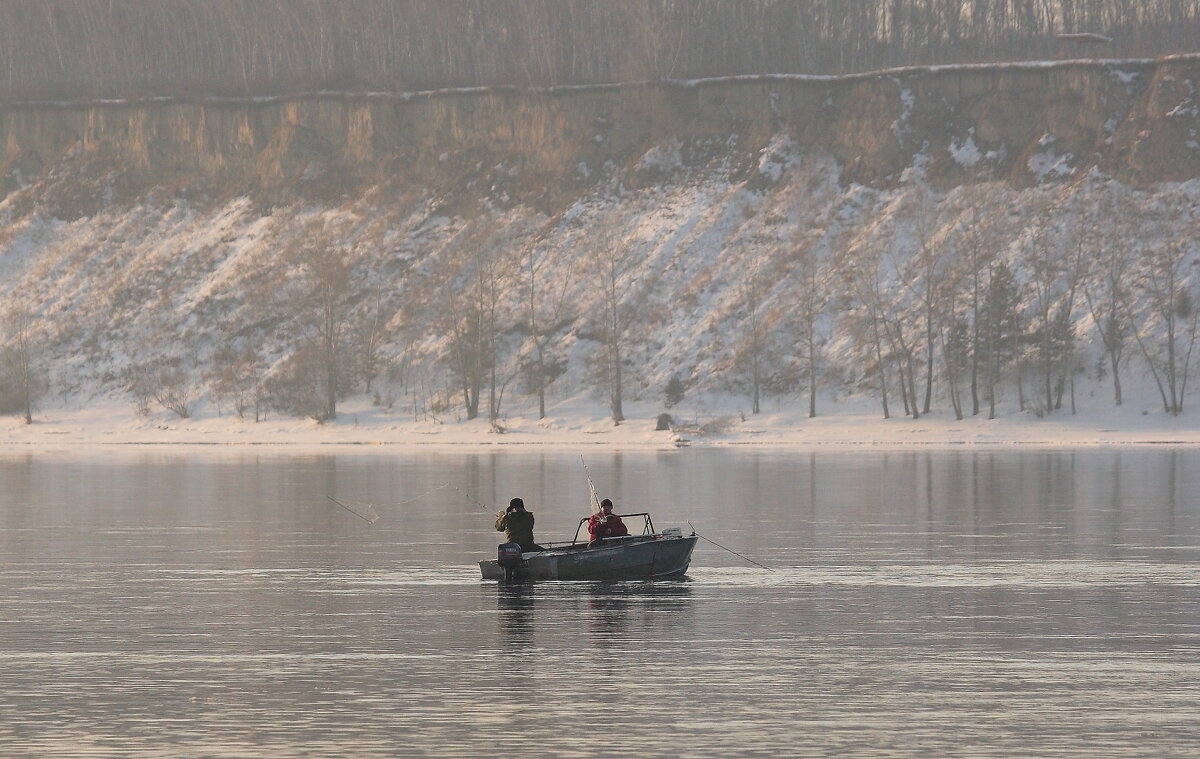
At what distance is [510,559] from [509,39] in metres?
105

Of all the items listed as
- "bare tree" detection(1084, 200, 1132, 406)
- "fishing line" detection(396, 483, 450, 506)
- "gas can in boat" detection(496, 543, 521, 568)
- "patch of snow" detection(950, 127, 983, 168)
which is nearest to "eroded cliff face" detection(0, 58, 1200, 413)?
"patch of snow" detection(950, 127, 983, 168)

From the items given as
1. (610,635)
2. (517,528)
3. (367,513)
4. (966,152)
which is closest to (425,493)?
(367,513)

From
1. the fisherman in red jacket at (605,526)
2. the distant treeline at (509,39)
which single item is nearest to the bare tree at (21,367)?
the distant treeline at (509,39)

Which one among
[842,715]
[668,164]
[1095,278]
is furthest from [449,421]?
[842,715]

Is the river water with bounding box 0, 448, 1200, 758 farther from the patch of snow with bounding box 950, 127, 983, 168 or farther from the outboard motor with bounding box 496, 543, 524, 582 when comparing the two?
the patch of snow with bounding box 950, 127, 983, 168

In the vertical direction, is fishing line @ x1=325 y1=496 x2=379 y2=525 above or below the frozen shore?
below

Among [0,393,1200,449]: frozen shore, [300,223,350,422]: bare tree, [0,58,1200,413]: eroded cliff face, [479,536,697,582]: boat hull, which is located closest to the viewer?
[479,536,697,582]: boat hull

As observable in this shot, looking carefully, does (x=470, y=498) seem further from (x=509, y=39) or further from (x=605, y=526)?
(x=509, y=39)

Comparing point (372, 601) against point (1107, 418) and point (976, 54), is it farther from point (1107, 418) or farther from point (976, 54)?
point (976, 54)

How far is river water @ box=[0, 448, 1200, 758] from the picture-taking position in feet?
59.8

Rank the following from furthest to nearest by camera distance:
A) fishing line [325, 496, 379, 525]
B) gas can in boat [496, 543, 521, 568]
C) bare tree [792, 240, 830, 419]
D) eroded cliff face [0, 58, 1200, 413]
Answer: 1. eroded cliff face [0, 58, 1200, 413]
2. bare tree [792, 240, 830, 419]
3. fishing line [325, 496, 379, 525]
4. gas can in boat [496, 543, 521, 568]

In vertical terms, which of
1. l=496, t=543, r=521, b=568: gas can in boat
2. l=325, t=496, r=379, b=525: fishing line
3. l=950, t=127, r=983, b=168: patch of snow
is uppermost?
l=950, t=127, r=983, b=168: patch of snow

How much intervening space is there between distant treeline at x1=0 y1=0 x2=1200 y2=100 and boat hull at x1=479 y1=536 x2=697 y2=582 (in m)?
96.8

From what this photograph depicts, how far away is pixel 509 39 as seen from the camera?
431 feet
